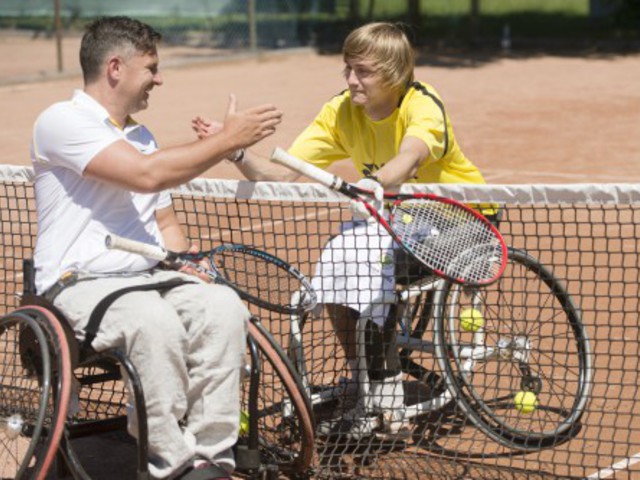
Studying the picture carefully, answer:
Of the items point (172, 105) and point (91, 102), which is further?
point (172, 105)

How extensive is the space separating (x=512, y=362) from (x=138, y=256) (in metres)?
1.65

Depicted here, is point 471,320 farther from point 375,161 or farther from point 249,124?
point 249,124

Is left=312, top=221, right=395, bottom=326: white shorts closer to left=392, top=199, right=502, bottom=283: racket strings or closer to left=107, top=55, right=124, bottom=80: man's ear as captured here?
left=392, top=199, right=502, bottom=283: racket strings

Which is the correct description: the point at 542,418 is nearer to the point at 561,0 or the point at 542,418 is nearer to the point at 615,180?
the point at 615,180

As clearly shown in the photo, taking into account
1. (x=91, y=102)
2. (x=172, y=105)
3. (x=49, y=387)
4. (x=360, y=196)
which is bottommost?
(x=172, y=105)

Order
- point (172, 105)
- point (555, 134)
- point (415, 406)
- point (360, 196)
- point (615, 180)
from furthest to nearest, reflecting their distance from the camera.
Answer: point (172, 105), point (555, 134), point (615, 180), point (415, 406), point (360, 196)

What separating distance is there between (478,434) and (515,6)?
→ 26.0 metres

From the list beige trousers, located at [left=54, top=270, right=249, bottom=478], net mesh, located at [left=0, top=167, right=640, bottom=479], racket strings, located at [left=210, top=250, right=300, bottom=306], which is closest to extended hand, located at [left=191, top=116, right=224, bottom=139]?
net mesh, located at [left=0, top=167, right=640, bottom=479]

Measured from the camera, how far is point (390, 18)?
1062 inches

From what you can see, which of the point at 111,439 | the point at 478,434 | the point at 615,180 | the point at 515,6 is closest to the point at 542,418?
the point at 478,434

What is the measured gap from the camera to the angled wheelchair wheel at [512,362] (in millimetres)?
4820

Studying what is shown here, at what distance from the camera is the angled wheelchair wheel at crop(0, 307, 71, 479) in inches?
151

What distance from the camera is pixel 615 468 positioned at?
4598mm

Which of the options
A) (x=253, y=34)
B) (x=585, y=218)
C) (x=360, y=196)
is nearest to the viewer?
(x=360, y=196)
